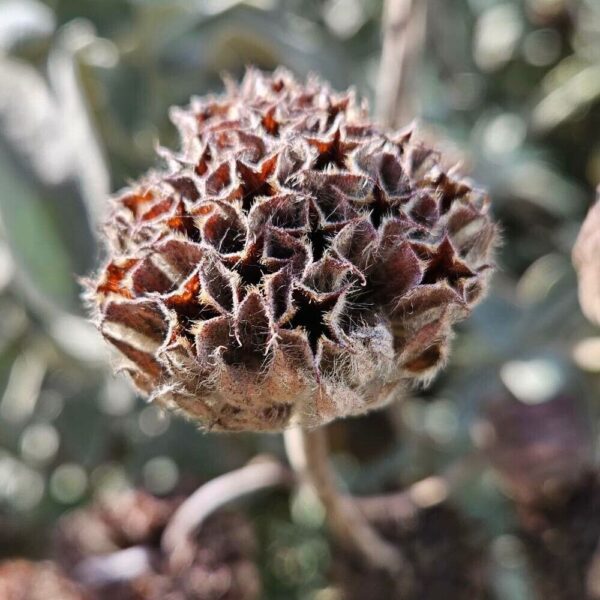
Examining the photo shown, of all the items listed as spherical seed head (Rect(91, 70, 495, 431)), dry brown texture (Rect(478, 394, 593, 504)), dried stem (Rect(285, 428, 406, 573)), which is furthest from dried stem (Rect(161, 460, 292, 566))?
spherical seed head (Rect(91, 70, 495, 431))

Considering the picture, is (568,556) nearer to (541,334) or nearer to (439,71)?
(541,334)

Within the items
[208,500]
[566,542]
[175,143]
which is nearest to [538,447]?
[566,542]

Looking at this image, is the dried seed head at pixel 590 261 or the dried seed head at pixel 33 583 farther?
the dried seed head at pixel 33 583

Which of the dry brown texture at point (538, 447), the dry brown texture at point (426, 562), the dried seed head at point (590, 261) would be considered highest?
the dried seed head at point (590, 261)

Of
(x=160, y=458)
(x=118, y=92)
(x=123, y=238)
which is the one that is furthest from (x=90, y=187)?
(x=123, y=238)

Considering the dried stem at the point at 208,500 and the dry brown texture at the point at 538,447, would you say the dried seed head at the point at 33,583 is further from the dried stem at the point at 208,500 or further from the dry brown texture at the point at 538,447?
the dry brown texture at the point at 538,447

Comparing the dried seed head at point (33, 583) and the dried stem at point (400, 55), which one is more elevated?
the dried stem at point (400, 55)

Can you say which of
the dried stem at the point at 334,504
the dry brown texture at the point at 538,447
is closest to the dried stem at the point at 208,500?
the dried stem at the point at 334,504

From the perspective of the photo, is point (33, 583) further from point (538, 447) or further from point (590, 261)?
point (590, 261)
